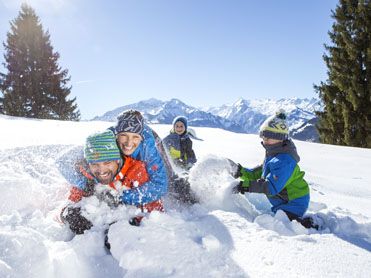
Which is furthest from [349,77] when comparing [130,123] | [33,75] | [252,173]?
[33,75]

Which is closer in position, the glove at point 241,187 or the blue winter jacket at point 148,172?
the blue winter jacket at point 148,172

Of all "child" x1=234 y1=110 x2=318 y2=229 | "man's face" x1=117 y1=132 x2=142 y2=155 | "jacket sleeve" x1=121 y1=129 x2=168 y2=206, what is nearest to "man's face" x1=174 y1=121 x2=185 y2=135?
"child" x1=234 y1=110 x2=318 y2=229

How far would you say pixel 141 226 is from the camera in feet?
9.00

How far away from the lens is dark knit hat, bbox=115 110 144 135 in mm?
3596

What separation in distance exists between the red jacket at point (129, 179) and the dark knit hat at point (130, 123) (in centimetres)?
41

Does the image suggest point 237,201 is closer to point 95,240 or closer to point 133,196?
point 133,196

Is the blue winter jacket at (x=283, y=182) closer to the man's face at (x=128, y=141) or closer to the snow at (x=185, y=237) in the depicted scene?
the snow at (x=185, y=237)

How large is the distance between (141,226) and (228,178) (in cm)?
196

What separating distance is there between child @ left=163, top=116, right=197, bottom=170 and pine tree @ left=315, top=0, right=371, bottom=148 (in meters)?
15.0

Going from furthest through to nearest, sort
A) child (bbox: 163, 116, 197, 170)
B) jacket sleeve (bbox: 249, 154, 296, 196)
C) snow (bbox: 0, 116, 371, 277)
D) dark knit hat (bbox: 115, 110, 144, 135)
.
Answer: child (bbox: 163, 116, 197, 170) → jacket sleeve (bbox: 249, 154, 296, 196) → dark knit hat (bbox: 115, 110, 144, 135) → snow (bbox: 0, 116, 371, 277)

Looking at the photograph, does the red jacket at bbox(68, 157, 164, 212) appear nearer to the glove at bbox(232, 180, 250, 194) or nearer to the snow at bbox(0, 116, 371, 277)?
the snow at bbox(0, 116, 371, 277)

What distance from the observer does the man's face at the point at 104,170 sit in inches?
120

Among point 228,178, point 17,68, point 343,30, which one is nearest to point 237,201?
point 228,178

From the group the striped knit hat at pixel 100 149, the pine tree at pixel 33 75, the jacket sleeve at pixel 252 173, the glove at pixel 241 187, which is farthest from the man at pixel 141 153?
the pine tree at pixel 33 75
